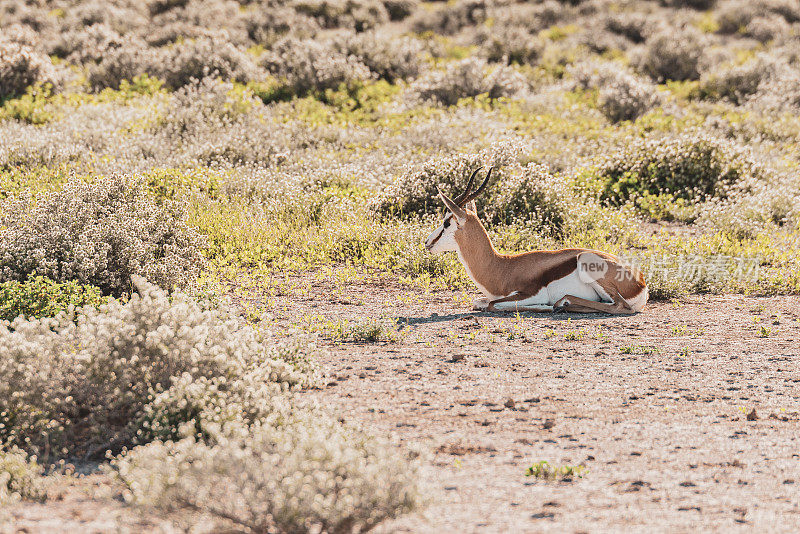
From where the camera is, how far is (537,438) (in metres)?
5.59

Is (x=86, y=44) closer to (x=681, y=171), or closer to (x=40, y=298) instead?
(x=681, y=171)

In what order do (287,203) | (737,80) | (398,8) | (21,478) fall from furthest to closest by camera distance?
(398,8)
(737,80)
(287,203)
(21,478)

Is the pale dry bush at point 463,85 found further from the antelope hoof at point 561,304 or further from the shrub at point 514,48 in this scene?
the antelope hoof at point 561,304

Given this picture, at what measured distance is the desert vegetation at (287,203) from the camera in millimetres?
4918

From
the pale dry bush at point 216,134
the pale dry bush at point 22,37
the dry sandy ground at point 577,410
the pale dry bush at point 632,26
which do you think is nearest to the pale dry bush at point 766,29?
the pale dry bush at point 632,26

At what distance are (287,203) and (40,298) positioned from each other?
5384mm

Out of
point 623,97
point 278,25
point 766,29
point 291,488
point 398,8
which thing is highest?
point 398,8

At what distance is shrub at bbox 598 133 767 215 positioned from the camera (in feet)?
47.8

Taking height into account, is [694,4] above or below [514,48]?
above

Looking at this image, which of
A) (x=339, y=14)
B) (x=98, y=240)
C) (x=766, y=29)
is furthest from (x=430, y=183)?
(x=766, y=29)

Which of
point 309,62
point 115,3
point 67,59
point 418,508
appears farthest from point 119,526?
point 115,3

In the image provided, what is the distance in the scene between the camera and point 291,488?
3803mm

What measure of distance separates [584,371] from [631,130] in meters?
12.4

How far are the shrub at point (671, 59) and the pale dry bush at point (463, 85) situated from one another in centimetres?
560
